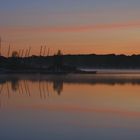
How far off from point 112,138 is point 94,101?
9.31 metres

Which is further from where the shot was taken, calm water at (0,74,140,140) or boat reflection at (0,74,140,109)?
boat reflection at (0,74,140,109)

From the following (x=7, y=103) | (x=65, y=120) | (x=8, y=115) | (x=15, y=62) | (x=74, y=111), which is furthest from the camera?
(x=15, y=62)

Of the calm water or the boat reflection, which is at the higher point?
the calm water

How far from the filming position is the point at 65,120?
1290cm

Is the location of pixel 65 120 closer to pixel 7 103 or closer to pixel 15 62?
pixel 7 103

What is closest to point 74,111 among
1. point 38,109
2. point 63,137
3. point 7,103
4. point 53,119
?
point 38,109

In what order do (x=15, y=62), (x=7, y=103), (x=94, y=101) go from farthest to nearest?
(x=15, y=62) → (x=94, y=101) → (x=7, y=103)

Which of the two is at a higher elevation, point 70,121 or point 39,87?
point 70,121

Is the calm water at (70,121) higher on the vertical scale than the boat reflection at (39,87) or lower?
higher

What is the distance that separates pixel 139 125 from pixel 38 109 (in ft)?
16.1

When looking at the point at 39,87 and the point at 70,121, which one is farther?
the point at 39,87

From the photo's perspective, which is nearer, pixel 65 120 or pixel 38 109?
pixel 65 120

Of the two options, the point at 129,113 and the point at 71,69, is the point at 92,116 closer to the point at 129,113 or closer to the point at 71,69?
the point at 129,113

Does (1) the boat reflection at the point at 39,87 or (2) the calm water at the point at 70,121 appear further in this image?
(1) the boat reflection at the point at 39,87
